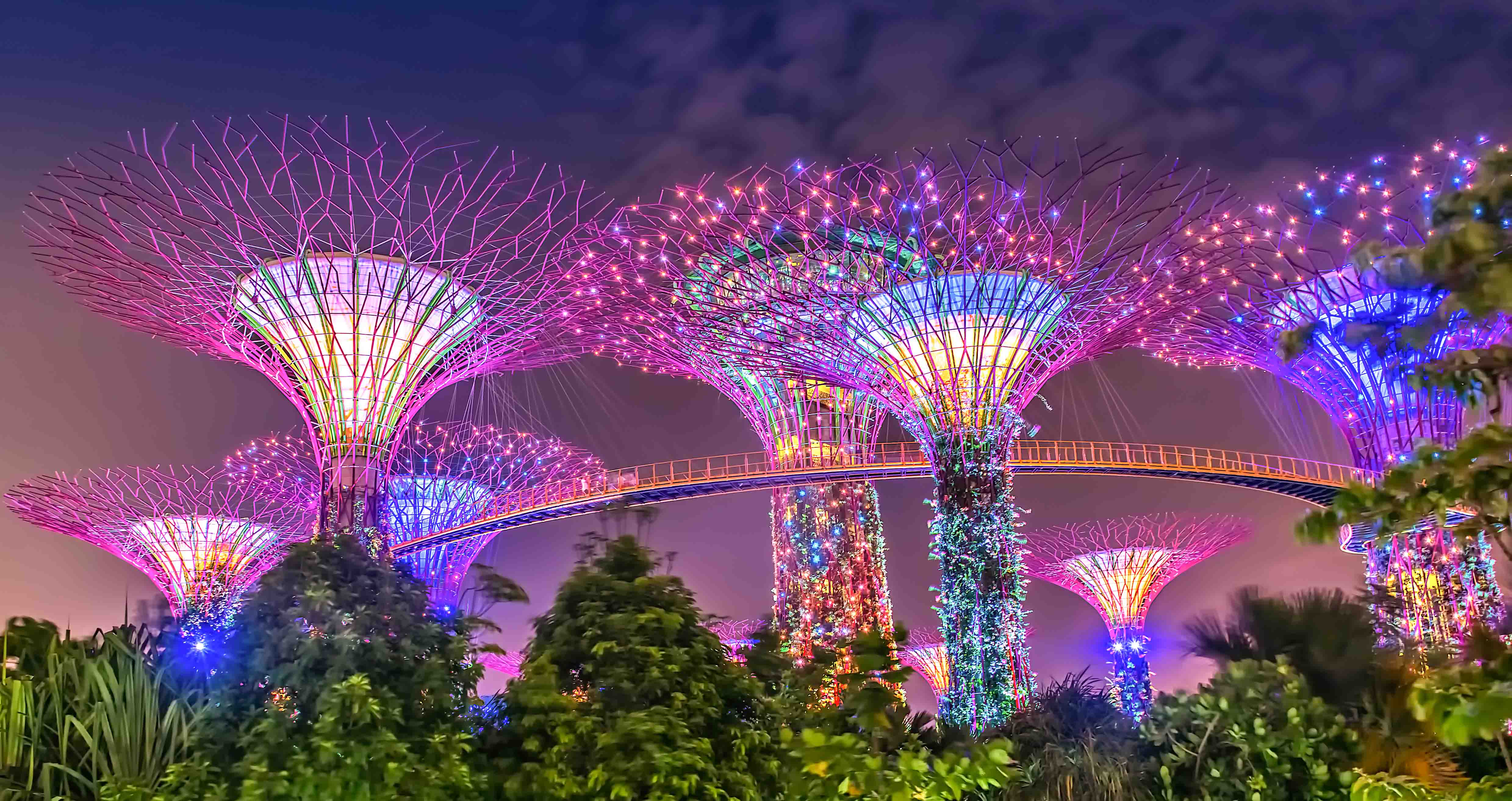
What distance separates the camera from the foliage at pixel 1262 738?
7.76 m

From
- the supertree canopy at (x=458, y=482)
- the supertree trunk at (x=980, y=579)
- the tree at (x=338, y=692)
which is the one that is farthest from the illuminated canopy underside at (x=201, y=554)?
the tree at (x=338, y=692)

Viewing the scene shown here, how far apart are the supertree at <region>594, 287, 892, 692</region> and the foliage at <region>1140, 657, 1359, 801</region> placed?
1584 centimetres

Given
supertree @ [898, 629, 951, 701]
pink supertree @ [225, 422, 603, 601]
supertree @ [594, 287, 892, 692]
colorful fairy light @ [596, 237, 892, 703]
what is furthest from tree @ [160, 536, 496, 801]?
supertree @ [898, 629, 951, 701]

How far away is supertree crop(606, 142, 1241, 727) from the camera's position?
16312mm

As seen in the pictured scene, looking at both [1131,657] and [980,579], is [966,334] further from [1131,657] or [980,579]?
[1131,657]

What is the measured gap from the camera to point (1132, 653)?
112ft

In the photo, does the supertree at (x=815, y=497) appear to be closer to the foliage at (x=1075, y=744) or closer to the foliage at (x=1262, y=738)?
the foliage at (x=1075, y=744)

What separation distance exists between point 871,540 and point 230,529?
70.4 ft

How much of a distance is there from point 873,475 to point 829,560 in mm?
3219

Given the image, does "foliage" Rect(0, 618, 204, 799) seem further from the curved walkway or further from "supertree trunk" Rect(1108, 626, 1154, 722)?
the curved walkway

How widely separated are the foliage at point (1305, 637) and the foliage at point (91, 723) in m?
7.69

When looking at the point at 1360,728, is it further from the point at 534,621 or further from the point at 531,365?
the point at 531,365

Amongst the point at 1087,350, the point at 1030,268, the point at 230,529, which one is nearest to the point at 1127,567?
the point at 1087,350

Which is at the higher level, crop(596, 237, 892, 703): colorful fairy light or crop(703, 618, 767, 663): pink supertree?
crop(596, 237, 892, 703): colorful fairy light
